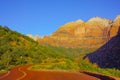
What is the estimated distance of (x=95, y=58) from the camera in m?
199

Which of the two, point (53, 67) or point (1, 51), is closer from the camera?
point (53, 67)

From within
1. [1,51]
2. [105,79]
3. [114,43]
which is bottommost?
[105,79]

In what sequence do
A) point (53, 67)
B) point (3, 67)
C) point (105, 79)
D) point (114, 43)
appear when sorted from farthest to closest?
point (114, 43), point (3, 67), point (53, 67), point (105, 79)

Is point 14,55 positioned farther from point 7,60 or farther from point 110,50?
point 110,50

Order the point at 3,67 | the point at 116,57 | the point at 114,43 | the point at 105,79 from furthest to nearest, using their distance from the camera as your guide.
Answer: the point at 114,43 → the point at 116,57 → the point at 3,67 → the point at 105,79

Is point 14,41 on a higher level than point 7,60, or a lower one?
higher

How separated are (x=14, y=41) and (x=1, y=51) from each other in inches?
1334

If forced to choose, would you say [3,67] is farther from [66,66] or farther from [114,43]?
[114,43]

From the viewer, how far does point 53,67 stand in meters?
42.6

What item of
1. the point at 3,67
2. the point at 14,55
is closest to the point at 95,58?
the point at 14,55

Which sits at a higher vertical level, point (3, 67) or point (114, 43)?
point (114, 43)

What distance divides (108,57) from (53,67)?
136530mm

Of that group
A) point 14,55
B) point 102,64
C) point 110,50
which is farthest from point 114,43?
point 14,55

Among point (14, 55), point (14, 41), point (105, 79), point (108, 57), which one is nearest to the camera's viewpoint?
point (105, 79)
